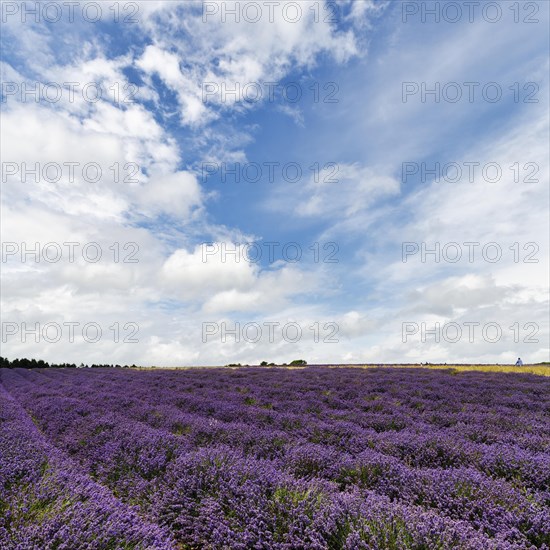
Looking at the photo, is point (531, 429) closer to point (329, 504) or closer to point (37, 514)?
point (329, 504)

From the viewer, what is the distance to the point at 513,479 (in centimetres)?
393

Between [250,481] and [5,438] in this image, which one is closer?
[250,481]

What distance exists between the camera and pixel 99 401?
1070cm

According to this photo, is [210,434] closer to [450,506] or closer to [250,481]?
[250,481]

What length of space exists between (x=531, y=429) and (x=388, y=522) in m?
5.63

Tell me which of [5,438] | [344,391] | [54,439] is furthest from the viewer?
[344,391]

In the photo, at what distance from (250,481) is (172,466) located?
139cm

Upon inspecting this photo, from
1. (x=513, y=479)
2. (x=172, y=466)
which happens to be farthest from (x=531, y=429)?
(x=172, y=466)

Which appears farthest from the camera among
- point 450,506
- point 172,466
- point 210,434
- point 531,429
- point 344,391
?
point 344,391

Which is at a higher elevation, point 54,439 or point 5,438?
point 5,438

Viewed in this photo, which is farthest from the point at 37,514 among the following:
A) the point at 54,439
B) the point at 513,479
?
the point at 54,439

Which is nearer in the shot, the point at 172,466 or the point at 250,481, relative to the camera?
the point at 250,481

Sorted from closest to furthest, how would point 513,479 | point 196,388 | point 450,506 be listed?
point 450,506, point 513,479, point 196,388

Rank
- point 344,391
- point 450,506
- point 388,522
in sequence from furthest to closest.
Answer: point 344,391, point 450,506, point 388,522
